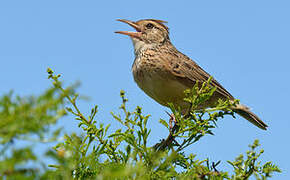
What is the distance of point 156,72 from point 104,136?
2055mm

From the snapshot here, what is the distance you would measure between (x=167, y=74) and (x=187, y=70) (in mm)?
467


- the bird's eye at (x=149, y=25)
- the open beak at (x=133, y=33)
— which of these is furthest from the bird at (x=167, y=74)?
the bird's eye at (x=149, y=25)

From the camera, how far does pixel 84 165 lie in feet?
9.82

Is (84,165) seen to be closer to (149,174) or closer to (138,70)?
(149,174)

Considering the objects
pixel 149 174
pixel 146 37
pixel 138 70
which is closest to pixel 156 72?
pixel 138 70

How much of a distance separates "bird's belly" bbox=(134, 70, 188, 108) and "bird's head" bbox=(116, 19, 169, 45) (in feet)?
3.95

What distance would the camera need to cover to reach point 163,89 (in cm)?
525

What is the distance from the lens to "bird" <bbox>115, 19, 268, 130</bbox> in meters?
5.28

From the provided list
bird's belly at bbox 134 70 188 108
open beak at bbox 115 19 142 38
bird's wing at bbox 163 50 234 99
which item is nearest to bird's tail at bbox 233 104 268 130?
bird's wing at bbox 163 50 234 99

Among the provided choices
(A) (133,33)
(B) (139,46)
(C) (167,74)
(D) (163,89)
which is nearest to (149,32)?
(A) (133,33)

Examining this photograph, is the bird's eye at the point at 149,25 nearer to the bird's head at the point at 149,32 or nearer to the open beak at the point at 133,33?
the bird's head at the point at 149,32

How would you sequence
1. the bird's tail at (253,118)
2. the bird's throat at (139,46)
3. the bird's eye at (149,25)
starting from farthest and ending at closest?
the bird's eye at (149,25) < the bird's throat at (139,46) < the bird's tail at (253,118)

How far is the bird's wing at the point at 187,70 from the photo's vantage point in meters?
5.55

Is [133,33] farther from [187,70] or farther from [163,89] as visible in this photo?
[163,89]
